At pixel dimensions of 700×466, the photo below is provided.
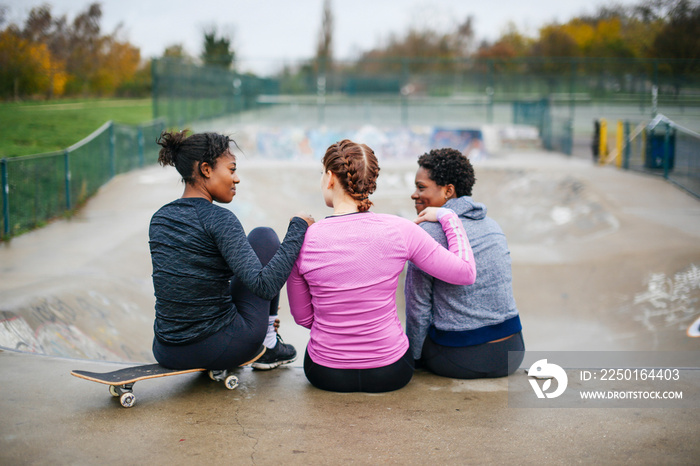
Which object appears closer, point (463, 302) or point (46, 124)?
point (463, 302)

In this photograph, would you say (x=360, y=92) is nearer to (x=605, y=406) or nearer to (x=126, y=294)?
(x=126, y=294)

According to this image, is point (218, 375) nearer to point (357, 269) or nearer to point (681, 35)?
point (357, 269)

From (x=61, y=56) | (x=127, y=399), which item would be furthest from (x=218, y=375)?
(x=61, y=56)

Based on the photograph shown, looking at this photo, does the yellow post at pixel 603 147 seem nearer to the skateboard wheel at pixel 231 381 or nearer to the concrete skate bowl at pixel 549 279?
the concrete skate bowl at pixel 549 279

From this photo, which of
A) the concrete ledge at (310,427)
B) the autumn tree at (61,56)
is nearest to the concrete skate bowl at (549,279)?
the concrete ledge at (310,427)

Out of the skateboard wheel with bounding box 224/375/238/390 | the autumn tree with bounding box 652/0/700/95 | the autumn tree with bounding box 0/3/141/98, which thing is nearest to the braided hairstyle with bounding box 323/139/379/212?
the skateboard wheel with bounding box 224/375/238/390

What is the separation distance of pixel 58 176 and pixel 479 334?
9.29m

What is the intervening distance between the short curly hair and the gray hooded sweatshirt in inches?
4.6

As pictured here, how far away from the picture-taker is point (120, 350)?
5.01 metres

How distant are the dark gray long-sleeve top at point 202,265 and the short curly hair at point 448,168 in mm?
889

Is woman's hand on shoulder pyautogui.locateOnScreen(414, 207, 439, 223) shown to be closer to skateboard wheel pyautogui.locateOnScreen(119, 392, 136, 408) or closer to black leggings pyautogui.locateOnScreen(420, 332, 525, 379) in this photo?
black leggings pyautogui.locateOnScreen(420, 332, 525, 379)

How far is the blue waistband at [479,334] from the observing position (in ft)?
9.93

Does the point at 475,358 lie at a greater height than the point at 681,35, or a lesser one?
lesser

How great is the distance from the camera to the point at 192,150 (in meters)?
2.74
